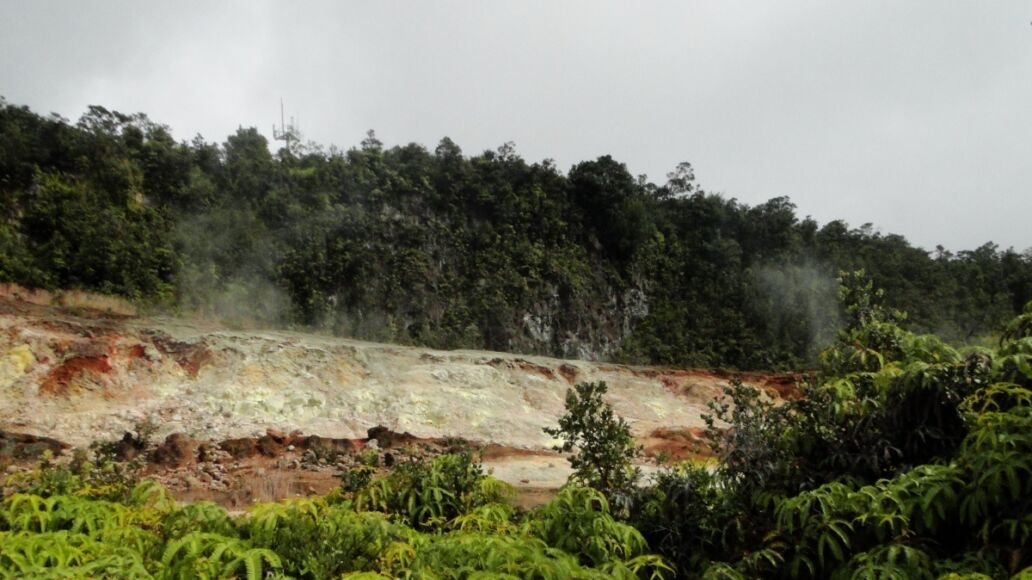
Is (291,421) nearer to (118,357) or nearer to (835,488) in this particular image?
(118,357)

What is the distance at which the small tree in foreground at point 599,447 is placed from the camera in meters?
5.02

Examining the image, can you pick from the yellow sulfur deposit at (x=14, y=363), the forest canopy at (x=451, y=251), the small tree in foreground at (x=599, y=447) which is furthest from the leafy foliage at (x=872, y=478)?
the forest canopy at (x=451, y=251)

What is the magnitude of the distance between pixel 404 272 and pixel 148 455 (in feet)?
51.6

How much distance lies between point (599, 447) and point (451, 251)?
24379 millimetres

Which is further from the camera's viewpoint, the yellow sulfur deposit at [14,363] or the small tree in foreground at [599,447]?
the yellow sulfur deposit at [14,363]

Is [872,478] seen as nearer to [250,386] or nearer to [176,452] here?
[176,452]

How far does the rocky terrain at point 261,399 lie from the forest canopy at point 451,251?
384 cm

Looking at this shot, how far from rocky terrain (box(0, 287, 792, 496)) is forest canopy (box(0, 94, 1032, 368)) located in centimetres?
384

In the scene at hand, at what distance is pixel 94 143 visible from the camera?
23.3 meters

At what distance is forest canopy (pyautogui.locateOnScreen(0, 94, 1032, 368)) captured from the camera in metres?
21.7

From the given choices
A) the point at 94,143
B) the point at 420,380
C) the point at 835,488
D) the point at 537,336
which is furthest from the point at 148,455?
the point at 537,336

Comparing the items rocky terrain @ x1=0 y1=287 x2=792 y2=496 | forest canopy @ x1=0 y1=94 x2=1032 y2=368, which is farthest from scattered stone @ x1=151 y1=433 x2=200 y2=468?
forest canopy @ x1=0 y1=94 x2=1032 y2=368

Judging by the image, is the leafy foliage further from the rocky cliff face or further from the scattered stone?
the rocky cliff face

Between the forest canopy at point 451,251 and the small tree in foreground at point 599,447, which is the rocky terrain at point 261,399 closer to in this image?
the forest canopy at point 451,251
